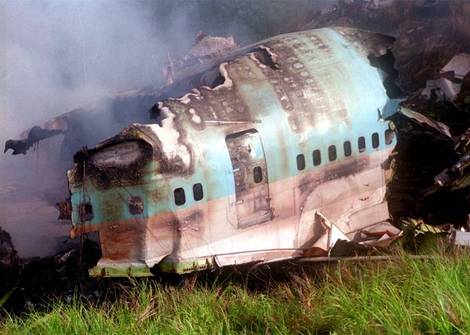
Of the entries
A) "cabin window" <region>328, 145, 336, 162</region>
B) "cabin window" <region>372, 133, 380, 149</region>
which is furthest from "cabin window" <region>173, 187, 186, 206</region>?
"cabin window" <region>372, 133, 380, 149</region>

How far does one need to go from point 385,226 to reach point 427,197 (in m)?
1.26

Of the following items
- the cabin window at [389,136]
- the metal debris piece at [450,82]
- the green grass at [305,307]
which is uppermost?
the metal debris piece at [450,82]

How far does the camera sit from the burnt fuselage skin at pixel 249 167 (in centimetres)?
1012

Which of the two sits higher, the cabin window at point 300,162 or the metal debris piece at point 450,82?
the metal debris piece at point 450,82

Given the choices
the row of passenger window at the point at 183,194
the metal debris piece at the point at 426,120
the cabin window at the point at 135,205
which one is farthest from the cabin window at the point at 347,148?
the cabin window at the point at 135,205

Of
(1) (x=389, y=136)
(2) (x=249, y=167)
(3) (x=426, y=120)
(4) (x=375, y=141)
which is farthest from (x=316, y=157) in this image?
(3) (x=426, y=120)

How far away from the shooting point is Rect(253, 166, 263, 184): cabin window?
10773 mm

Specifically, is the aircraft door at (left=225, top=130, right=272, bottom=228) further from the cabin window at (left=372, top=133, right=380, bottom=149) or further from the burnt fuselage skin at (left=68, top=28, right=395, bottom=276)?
the cabin window at (left=372, top=133, right=380, bottom=149)

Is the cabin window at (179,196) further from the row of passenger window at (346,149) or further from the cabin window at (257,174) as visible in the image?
the row of passenger window at (346,149)

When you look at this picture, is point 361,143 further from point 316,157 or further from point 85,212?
point 85,212

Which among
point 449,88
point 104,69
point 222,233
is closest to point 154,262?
point 222,233

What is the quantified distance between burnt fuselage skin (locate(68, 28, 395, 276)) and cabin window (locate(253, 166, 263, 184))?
19 millimetres

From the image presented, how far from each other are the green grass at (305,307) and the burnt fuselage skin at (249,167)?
32.3 inches

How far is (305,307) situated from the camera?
8133 millimetres
